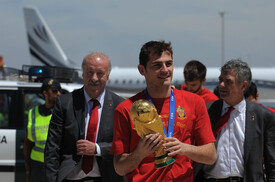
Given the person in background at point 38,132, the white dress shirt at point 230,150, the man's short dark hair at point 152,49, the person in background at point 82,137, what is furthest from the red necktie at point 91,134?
the person in background at point 38,132

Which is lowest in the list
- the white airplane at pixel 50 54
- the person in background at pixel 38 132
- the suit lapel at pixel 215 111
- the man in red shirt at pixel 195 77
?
the person in background at pixel 38 132

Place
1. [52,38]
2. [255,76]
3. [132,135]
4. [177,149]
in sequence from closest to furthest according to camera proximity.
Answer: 1. [177,149]
2. [132,135]
3. [255,76]
4. [52,38]

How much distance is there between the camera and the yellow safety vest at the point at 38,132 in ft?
15.1

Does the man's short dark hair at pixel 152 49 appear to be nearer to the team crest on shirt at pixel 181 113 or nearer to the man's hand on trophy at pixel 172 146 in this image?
the team crest on shirt at pixel 181 113

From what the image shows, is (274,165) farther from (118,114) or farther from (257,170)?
(118,114)

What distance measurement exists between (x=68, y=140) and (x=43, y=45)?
3272cm

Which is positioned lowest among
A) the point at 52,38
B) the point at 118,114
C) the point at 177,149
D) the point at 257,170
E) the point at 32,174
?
the point at 32,174

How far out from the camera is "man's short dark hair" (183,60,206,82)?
15.3ft

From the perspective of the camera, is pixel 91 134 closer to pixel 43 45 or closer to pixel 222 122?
pixel 222 122

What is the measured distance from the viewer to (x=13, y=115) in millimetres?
5285

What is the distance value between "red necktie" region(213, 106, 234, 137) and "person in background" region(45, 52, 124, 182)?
90 centimetres

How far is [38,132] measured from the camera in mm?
4602

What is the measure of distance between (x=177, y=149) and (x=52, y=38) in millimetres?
33998

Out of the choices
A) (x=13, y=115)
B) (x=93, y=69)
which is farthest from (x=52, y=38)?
(x=93, y=69)
